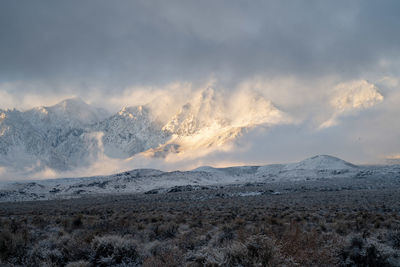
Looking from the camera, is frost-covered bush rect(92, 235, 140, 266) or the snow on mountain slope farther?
the snow on mountain slope

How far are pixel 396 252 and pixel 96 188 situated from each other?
118m

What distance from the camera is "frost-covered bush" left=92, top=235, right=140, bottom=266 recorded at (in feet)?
25.0

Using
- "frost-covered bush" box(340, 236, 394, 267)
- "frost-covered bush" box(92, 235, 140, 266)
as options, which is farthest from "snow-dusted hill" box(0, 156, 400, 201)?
"frost-covered bush" box(340, 236, 394, 267)

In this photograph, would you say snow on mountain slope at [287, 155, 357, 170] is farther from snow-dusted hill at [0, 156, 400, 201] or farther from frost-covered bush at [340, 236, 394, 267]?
frost-covered bush at [340, 236, 394, 267]

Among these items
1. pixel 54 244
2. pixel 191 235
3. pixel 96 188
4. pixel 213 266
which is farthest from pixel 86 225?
pixel 96 188

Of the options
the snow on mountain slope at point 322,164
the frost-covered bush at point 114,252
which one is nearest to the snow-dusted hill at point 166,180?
the snow on mountain slope at point 322,164

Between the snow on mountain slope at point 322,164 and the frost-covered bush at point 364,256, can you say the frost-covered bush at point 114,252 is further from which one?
the snow on mountain slope at point 322,164

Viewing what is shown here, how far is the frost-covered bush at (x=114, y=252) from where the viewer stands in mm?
7625

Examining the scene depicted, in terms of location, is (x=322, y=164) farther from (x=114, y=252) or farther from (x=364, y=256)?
(x=114, y=252)

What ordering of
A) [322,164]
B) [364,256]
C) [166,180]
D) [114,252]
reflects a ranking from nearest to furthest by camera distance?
[364,256], [114,252], [166,180], [322,164]

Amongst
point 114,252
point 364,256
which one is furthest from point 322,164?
point 114,252

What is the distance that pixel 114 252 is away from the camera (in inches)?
313

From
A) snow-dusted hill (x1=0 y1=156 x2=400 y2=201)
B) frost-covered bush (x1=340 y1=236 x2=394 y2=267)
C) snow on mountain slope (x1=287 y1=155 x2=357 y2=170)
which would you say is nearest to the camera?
frost-covered bush (x1=340 y1=236 x2=394 y2=267)

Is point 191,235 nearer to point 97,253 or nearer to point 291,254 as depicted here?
point 97,253
